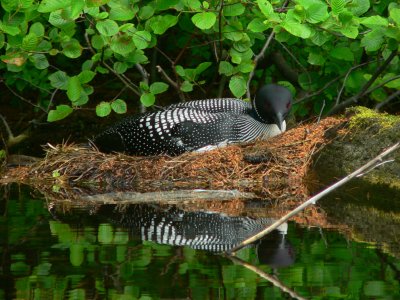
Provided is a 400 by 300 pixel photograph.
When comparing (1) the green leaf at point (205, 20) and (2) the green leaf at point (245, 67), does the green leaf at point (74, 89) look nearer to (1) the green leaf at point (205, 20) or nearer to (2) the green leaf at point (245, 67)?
(1) the green leaf at point (205, 20)

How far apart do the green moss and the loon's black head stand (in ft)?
1.68

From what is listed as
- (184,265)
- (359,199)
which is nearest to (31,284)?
(184,265)

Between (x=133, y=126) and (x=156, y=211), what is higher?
(x=133, y=126)

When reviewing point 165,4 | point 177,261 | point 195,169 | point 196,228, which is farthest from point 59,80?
point 177,261

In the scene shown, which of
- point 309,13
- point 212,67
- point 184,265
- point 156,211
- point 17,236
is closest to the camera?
point 184,265

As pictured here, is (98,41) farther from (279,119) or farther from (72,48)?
(279,119)

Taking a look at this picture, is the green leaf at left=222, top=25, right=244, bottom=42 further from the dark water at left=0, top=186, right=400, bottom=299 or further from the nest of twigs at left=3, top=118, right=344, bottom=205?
the dark water at left=0, top=186, right=400, bottom=299

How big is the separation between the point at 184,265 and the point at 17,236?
1190 mm

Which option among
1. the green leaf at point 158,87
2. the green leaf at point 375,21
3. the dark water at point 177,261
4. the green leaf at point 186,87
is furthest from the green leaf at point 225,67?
the dark water at point 177,261

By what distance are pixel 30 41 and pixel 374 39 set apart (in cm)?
250

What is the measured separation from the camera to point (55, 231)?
5.24 meters

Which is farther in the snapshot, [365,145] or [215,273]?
[365,145]

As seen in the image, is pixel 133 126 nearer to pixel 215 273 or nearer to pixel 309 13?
pixel 309 13

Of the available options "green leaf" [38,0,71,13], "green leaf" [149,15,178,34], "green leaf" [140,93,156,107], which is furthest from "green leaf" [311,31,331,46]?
"green leaf" [38,0,71,13]
